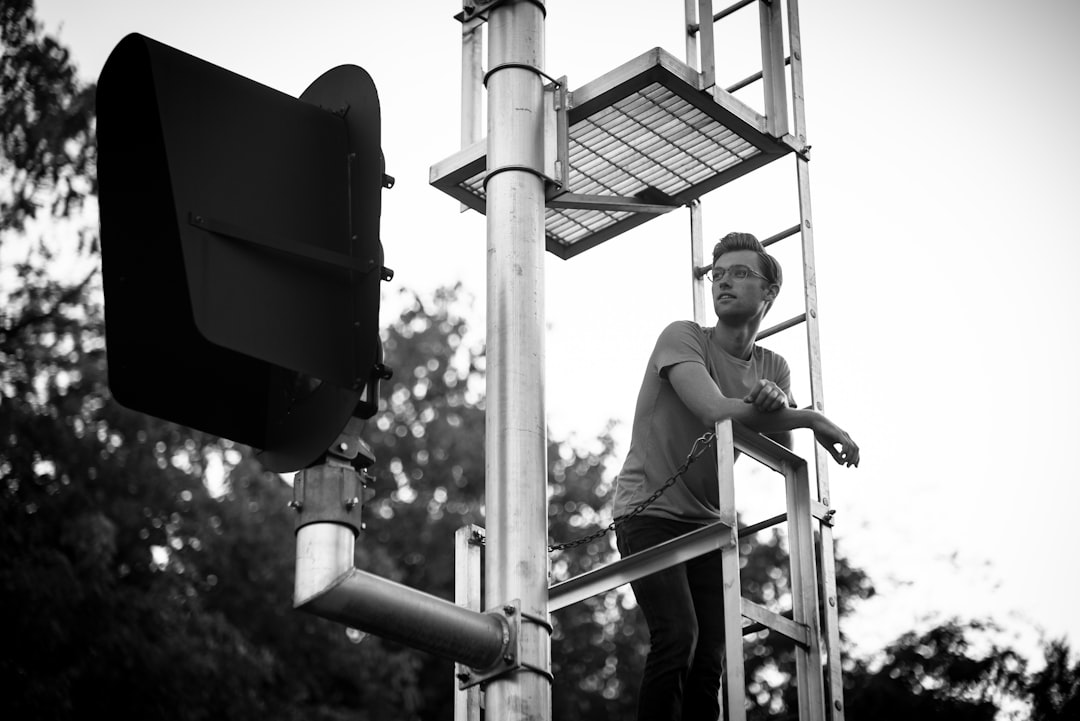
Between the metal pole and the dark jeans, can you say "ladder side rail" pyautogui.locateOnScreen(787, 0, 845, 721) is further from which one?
the metal pole

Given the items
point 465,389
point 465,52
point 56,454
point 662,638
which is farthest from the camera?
point 465,389

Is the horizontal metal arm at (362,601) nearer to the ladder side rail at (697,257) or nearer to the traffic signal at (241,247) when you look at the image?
the traffic signal at (241,247)

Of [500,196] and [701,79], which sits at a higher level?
[701,79]

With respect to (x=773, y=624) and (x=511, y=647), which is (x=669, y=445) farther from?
(x=511, y=647)

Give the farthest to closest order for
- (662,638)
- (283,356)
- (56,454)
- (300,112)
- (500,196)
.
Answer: (56,454) → (662,638) → (500,196) → (300,112) → (283,356)

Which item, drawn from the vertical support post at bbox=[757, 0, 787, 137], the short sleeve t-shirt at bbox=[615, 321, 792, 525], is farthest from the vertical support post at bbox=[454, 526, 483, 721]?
the vertical support post at bbox=[757, 0, 787, 137]

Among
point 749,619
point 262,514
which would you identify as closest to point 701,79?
point 749,619

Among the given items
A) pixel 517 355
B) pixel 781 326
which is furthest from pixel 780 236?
pixel 517 355

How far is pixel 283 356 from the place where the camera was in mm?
4551

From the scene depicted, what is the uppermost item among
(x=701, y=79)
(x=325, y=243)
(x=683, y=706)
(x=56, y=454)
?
(x=56, y=454)

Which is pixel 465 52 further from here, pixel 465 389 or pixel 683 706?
pixel 465 389

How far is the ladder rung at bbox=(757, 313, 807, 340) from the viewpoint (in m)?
7.93

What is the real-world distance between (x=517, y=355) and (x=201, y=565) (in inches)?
900

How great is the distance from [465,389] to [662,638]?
30068mm
